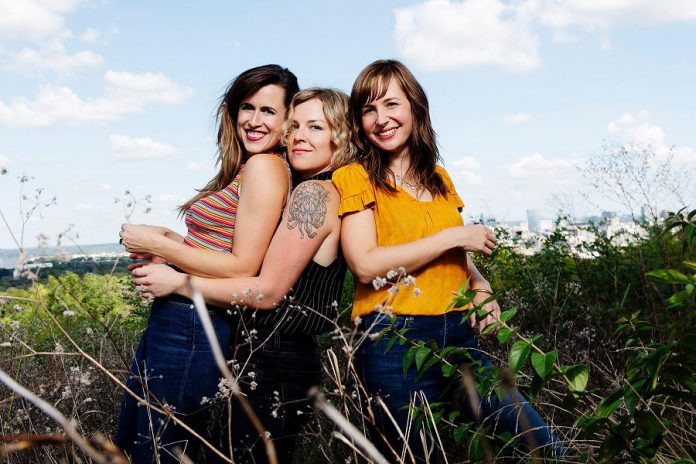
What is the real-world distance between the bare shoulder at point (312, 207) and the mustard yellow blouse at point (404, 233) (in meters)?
0.04

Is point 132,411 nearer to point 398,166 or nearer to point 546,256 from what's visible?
point 398,166

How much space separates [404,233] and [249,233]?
2.02 ft

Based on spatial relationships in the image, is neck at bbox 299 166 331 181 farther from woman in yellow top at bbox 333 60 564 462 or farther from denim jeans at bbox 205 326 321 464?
denim jeans at bbox 205 326 321 464

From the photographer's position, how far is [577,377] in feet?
6.23

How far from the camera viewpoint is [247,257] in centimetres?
276

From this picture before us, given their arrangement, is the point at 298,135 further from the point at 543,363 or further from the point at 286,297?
the point at 543,363

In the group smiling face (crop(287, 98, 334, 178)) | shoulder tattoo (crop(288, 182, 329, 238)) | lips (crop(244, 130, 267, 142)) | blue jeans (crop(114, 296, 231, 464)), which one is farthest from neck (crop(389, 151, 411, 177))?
blue jeans (crop(114, 296, 231, 464))

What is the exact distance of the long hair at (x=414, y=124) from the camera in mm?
2973

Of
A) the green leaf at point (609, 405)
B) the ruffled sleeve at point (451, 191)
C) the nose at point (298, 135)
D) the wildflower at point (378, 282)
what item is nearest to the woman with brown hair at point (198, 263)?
the nose at point (298, 135)

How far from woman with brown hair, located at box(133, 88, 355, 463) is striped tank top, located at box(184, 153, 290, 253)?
0.67 feet

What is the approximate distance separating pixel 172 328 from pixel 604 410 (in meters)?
1.68

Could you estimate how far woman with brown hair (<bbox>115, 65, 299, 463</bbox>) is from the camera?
2.76 meters

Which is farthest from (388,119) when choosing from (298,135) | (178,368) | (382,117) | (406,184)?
(178,368)

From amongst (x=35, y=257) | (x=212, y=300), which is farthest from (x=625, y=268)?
(x=35, y=257)
